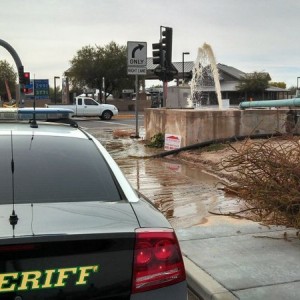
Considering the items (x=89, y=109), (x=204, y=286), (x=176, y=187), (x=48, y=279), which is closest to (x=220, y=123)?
(x=176, y=187)

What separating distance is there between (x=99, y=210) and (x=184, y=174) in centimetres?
764

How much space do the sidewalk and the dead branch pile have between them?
0.26m

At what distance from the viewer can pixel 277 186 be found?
5133 mm

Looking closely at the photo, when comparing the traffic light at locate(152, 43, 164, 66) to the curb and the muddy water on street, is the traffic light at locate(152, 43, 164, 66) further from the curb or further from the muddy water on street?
the curb

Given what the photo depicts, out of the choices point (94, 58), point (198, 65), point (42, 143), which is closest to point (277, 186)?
point (42, 143)

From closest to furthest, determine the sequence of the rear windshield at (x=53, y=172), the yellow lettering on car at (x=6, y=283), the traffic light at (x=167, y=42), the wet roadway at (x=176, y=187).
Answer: the yellow lettering on car at (x=6, y=283), the rear windshield at (x=53, y=172), the wet roadway at (x=176, y=187), the traffic light at (x=167, y=42)

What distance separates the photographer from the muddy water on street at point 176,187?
272 inches

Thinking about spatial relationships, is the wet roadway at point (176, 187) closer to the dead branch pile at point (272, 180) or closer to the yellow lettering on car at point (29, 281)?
the dead branch pile at point (272, 180)

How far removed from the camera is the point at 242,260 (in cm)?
456

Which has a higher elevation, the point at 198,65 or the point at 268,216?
the point at 198,65

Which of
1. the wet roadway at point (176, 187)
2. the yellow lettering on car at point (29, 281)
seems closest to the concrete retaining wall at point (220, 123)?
the wet roadway at point (176, 187)

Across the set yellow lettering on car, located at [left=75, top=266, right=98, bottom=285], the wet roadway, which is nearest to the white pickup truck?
the wet roadway

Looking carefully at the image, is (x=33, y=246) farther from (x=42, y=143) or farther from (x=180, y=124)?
(x=180, y=124)

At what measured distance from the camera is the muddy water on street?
692cm
